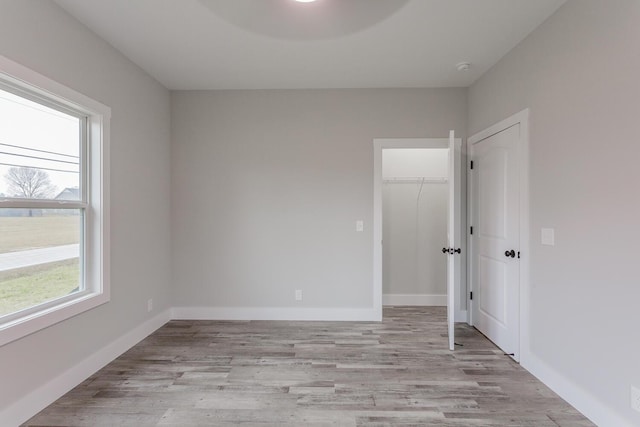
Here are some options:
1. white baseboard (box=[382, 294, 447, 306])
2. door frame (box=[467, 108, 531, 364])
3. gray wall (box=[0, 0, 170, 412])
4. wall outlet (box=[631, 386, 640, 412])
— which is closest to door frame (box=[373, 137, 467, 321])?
white baseboard (box=[382, 294, 447, 306])

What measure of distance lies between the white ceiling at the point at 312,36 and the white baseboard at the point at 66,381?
262 cm

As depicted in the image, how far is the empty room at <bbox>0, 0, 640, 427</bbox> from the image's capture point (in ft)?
6.38

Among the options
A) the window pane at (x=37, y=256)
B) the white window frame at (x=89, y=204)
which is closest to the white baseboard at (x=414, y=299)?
the white window frame at (x=89, y=204)

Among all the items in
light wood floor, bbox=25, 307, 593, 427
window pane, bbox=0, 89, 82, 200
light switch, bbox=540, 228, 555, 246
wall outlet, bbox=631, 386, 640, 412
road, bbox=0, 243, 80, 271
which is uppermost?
window pane, bbox=0, 89, 82, 200

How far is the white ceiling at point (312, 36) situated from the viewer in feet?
7.25

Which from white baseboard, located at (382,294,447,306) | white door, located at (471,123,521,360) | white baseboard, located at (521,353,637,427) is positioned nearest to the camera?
white baseboard, located at (521,353,637,427)

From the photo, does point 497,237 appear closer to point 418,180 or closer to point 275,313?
point 418,180

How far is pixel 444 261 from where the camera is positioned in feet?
14.3

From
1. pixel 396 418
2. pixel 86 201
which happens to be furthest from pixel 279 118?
pixel 396 418

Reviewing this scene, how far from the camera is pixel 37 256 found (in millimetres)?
2154

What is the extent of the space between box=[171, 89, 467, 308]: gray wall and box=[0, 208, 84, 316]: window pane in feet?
4.50

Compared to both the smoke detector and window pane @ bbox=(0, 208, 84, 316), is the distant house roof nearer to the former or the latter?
window pane @ bbox=(0, 208, 84, 316)

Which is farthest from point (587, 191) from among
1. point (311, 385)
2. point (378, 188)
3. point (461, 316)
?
point (311, 385)

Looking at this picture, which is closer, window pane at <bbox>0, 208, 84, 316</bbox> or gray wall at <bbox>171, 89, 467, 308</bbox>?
window pane at <bbox>0, 208, 84, 316</bbox>
